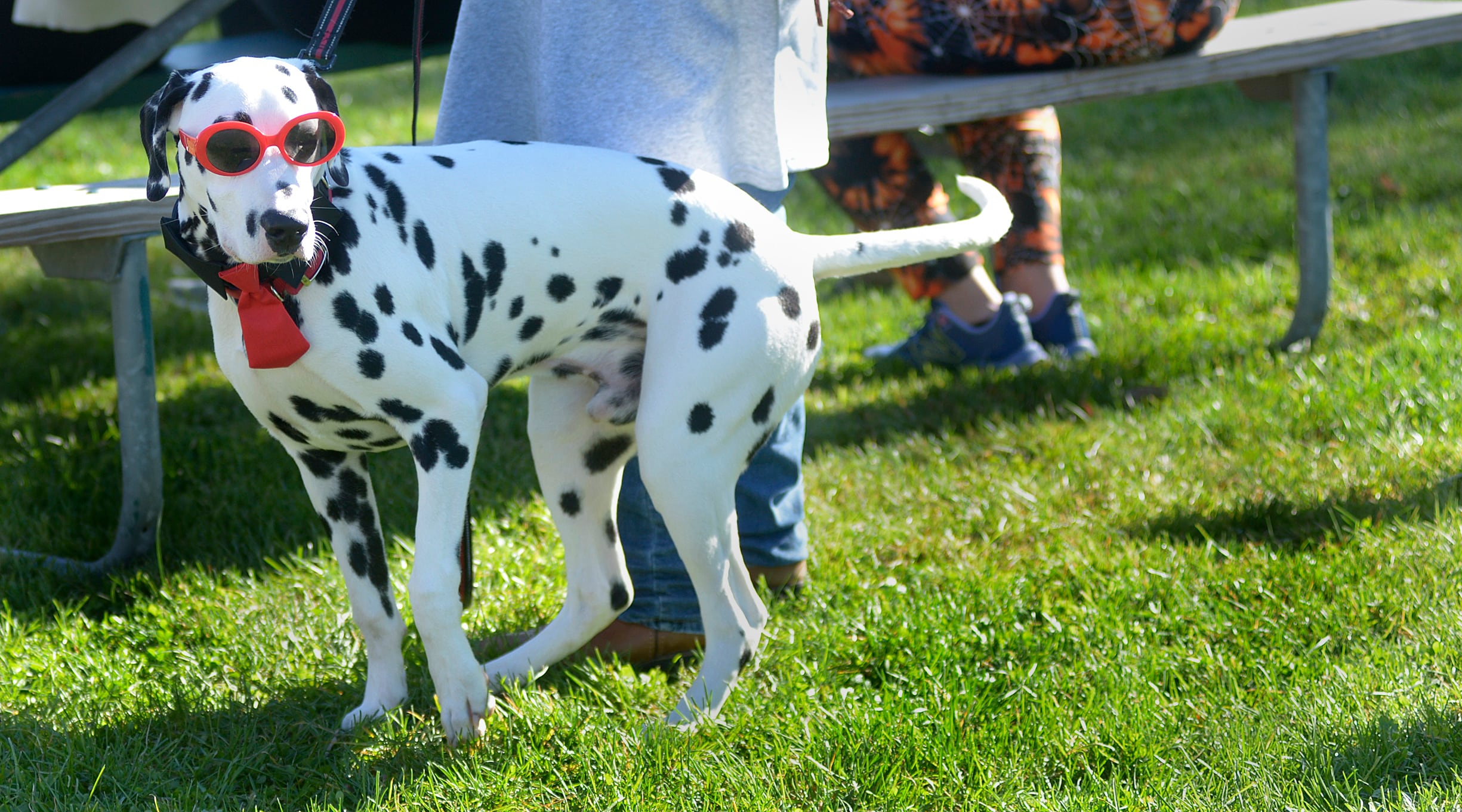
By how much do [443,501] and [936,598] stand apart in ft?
4.20

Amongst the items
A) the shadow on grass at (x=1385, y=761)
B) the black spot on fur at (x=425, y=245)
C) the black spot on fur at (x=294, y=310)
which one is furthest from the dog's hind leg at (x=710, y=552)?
the shadow on grass at (x=1385, y=761)

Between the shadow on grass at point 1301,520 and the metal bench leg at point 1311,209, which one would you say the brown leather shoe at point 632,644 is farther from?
the metal bench leg at point 1311,209

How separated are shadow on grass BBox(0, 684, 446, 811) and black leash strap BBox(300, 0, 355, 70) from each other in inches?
48.3

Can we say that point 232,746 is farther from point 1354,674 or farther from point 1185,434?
point 1185,434

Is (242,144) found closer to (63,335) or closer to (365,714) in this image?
(365,714)

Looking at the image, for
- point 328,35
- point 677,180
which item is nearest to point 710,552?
point 677,180

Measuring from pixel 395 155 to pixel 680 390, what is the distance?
0.64m

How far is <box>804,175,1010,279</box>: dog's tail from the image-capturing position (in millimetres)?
2533

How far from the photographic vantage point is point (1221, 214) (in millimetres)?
5750

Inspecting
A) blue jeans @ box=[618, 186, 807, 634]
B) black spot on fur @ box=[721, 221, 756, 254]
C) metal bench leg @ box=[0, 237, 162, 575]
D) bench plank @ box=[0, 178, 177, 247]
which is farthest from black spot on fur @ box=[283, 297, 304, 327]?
metal bench leg @ box=[0, 237, 162, 575]

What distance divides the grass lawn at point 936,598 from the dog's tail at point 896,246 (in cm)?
83

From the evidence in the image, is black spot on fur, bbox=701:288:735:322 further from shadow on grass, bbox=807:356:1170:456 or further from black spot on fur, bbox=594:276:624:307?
shadow on grass, bbox=807:356:1170:456

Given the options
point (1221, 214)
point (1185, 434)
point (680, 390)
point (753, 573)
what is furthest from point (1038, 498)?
point (1221, 214)

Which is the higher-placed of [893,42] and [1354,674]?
[893,42]
